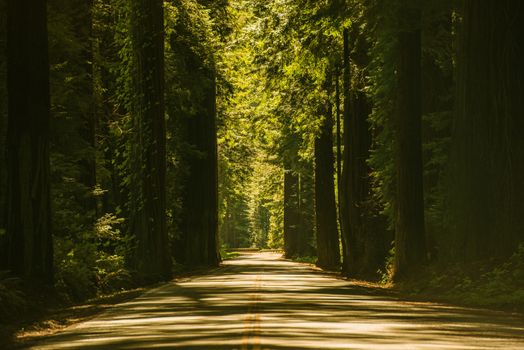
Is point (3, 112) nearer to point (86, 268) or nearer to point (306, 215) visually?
point (86, 268)

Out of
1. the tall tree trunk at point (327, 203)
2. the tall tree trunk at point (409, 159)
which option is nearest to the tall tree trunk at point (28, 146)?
the tall tree trunk at point (409, 159)

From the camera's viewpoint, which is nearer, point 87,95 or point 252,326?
point 252,326

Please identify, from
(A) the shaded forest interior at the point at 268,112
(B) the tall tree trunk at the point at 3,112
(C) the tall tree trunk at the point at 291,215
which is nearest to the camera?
(A) the shaded forest interior at the point at 268,112

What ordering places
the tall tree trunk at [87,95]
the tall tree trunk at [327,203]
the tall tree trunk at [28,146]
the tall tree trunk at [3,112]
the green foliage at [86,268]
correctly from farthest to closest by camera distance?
the tall tree trunk at [327,203]
the tall tree trunk at [87,95]
the green foliage at [86,268]
the tall tree trunk at [3,112]
the tall tree trunk at [28,146]

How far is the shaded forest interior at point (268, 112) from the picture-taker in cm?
1984

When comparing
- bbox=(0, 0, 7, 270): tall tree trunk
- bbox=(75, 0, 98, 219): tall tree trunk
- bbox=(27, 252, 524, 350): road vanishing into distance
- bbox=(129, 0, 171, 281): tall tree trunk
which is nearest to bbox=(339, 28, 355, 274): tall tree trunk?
bbox=(129, 0, 171, 281): tall tree trunk

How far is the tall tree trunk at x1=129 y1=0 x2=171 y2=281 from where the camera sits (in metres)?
29.4

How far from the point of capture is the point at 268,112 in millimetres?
48094

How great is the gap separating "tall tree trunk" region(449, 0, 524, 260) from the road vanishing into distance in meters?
2.57

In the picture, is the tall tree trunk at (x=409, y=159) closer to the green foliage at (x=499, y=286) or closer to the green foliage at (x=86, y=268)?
the green foliage at (x=499, y=286)

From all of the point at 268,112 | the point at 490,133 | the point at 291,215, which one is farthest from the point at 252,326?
the point at 291,215

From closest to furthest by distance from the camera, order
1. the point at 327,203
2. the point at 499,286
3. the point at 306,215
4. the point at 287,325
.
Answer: the point at 287,325
the point at 499,286
the point at 327,203
the point at 306,215

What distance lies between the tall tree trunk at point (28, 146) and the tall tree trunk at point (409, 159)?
11.1m

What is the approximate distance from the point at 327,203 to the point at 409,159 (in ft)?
77.5
